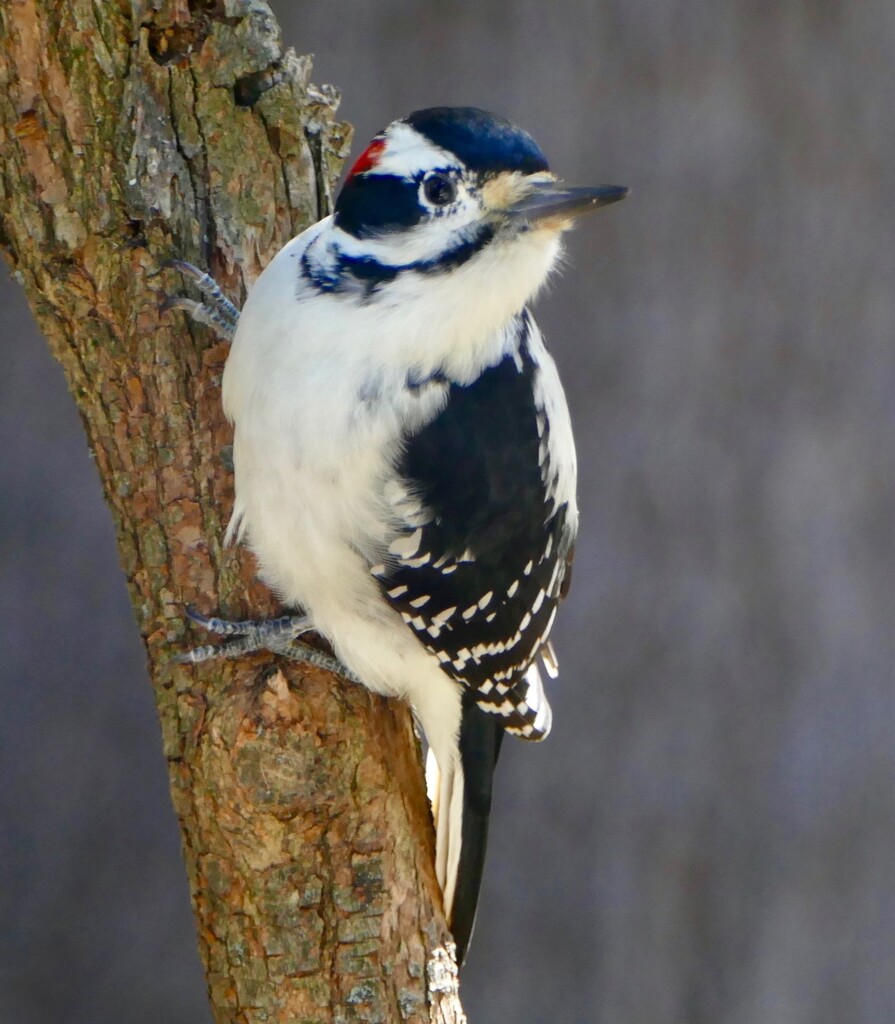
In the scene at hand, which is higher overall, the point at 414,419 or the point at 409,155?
the point at 409,155

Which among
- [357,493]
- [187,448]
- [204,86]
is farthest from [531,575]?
[204,86]

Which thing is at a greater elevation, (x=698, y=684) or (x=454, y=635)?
(x=454, y=635)

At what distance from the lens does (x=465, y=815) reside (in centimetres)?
237

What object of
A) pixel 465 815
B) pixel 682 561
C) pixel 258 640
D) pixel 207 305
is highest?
pixel 207 305

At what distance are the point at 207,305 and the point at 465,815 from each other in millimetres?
996

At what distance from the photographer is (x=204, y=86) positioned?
82.5 inches

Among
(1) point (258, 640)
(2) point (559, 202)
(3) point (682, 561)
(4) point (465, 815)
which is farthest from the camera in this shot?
(3) point (682, 561)

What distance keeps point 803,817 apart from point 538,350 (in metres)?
1.60

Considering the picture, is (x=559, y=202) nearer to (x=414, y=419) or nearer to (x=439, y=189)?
(x=439, y=189)

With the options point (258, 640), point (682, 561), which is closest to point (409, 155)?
point (258, 640)

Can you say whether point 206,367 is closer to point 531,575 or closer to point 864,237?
point 531,575

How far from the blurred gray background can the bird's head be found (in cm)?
109

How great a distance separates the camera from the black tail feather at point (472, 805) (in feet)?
7.64

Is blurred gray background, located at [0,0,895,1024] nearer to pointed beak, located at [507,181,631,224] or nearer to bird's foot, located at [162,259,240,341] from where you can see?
bird's foot, located at [162,259,240,341]
